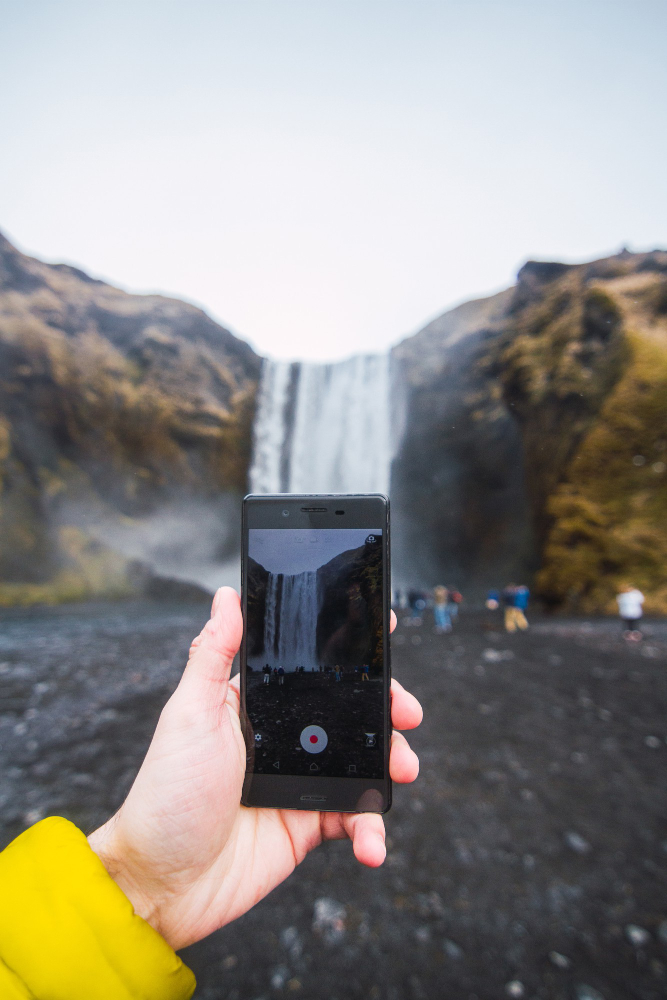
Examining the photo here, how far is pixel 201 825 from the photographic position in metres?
0.89

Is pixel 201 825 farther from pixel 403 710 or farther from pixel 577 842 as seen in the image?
pixel 577 842

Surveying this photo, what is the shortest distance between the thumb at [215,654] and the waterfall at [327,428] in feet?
29.9

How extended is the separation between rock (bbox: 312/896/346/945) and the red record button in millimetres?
1260

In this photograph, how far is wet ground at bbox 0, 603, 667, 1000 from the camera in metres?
1.39

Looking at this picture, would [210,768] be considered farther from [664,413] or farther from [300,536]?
[664,413]

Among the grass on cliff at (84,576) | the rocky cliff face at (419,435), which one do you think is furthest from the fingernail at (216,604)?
the grass on cliff at (84,576)

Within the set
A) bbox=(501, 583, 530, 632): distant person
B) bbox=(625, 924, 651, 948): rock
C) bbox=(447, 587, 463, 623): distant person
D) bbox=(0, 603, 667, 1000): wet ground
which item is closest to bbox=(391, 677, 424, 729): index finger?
bbox=(0, 603, 667, 1000): wet ground

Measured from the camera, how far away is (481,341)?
32.3 ft

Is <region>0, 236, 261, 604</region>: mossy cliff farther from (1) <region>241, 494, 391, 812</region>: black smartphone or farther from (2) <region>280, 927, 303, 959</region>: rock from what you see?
(1) <region>241, 494, 391, 812</region>: black smartphone

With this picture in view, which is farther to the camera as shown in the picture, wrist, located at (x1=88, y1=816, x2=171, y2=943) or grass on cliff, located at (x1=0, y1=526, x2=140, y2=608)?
grass on cliff, located at (x1=0, y1=526, x2=140, y2=608)

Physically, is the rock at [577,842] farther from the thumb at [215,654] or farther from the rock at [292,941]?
the thumb at [215,654]

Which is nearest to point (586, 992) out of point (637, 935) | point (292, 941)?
point (637, 935)

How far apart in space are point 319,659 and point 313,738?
0.64 feet

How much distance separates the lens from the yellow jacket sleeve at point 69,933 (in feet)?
2.08
